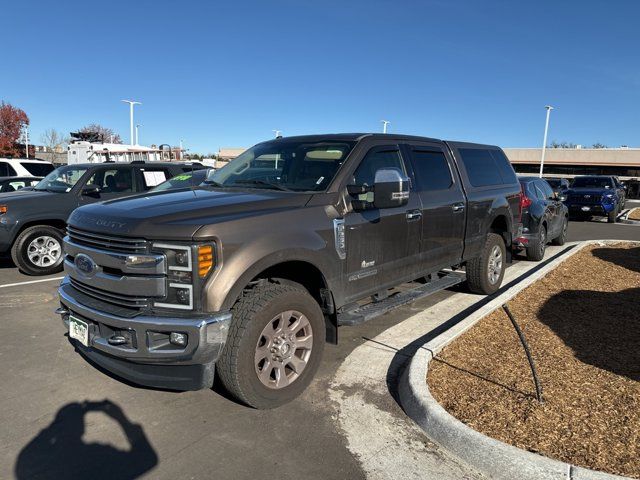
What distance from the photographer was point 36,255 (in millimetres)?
7926

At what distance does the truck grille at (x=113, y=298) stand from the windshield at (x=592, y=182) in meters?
20.8

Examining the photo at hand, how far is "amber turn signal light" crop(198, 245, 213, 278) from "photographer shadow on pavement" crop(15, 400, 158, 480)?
1.19m

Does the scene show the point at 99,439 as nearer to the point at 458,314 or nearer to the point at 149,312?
the point at 149,312

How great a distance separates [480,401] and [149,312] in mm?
2436

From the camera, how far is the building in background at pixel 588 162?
46875 mm

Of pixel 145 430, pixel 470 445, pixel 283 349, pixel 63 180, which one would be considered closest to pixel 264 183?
pixel 283 349

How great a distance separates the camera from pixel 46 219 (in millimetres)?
7934

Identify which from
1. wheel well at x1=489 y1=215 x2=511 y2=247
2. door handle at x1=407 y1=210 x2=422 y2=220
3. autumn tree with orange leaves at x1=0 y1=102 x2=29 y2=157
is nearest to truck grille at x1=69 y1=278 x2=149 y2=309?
door handle at x1=407 y1=210 x2=422 y2=220

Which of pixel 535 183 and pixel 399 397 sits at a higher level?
pixel 535 183

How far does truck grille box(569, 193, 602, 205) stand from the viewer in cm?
1808

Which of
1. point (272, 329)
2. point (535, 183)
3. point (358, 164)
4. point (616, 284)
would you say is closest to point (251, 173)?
point (358, 164)

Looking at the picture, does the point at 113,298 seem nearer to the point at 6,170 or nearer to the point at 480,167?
the point at 480,167

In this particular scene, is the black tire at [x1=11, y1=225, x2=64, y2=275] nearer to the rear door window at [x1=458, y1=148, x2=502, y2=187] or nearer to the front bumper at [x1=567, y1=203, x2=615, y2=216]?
the rear door window at [x1=458, y1=148, x2=502, y2=187]

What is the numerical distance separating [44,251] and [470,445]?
24.9 feet
